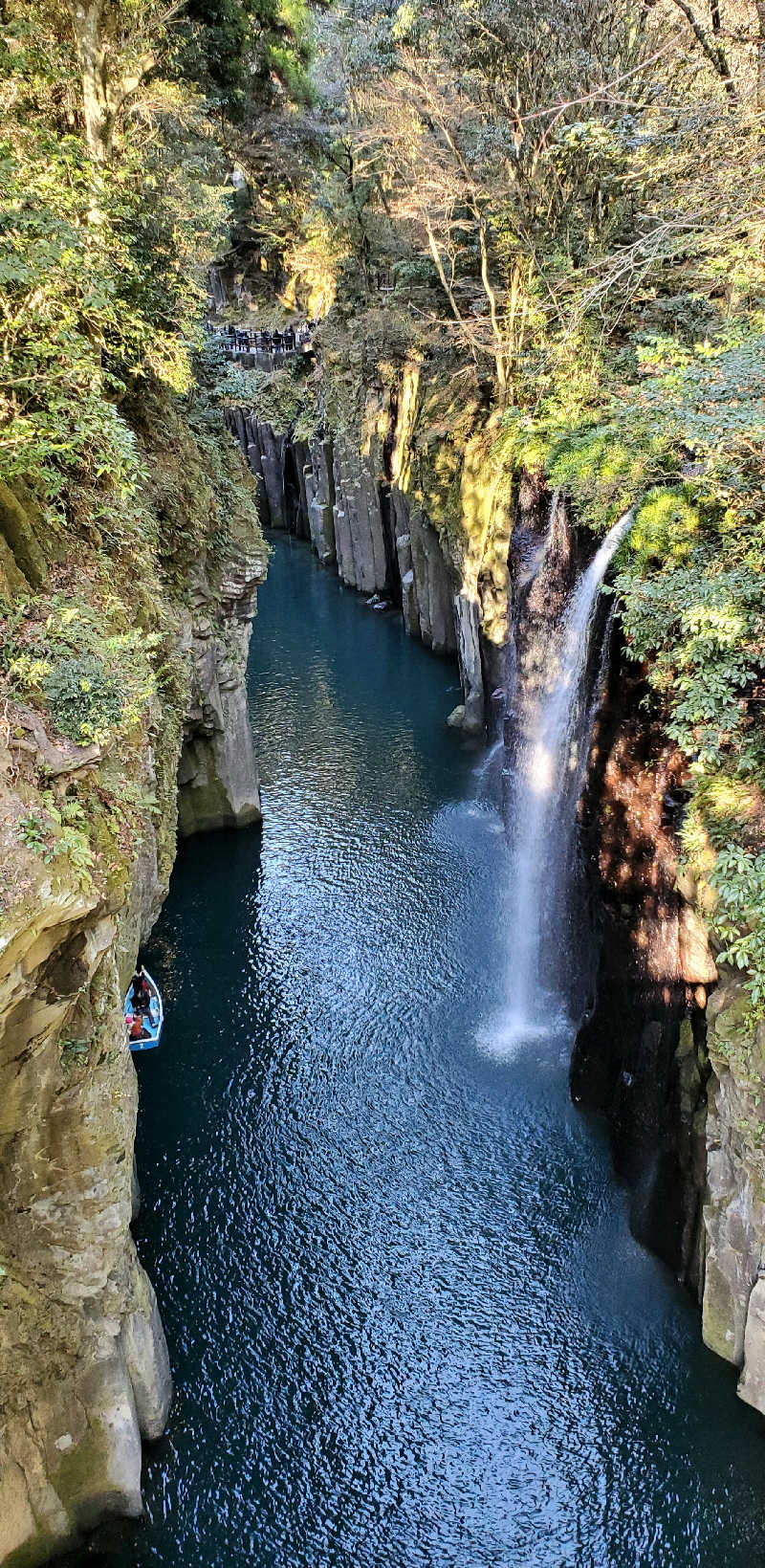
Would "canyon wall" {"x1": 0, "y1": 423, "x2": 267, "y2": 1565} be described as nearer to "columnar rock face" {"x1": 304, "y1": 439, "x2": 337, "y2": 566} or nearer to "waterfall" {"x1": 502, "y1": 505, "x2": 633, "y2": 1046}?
"waterfall" {"x1": 502, "y1": 505, "x2": 633, "y2": 1046}

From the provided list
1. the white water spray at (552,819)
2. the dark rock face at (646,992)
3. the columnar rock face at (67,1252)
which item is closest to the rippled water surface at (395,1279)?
the white water spray at (552,819)

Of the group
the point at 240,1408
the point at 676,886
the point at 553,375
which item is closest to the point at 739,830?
the point at 676,886

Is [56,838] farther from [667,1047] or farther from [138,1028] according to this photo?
[138,1028]

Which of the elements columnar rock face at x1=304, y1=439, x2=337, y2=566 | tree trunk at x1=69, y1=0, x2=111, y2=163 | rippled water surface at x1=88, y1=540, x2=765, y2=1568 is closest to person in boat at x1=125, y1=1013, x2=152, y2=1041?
rippled water surface at x1=88, y1=540, x2=765, y2=1568

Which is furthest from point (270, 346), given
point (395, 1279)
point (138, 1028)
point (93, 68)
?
point (395, 1279)

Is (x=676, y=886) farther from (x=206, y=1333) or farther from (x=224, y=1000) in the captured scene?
(x=224, y=1000)

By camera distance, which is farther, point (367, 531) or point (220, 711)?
point (367, 531)
